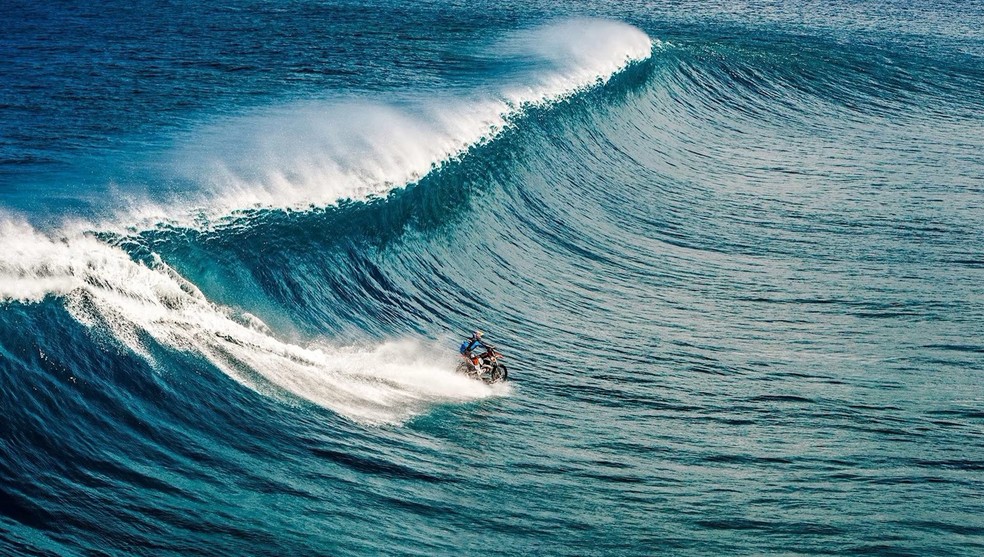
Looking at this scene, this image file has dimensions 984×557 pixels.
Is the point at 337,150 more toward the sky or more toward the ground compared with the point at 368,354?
more toward the sky

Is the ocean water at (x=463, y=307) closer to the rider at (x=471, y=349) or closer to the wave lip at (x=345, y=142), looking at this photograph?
the wave lip at (x=345, y=142)

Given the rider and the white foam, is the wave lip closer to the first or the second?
the white foam

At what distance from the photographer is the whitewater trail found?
47.2ft

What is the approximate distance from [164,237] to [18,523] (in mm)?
7627

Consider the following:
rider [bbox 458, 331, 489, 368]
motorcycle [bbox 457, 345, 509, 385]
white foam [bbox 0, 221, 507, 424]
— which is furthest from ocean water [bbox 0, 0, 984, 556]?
rider [bbox 458, 331, 489, 368]

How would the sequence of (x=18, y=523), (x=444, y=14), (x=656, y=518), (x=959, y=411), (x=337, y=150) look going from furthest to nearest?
(x=444, y=14) → (x=337, y=150) → (x=959, y=411) → (x=656, y=518) → (x=18, y=523)

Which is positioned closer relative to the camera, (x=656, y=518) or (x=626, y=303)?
(x=656, y=518)

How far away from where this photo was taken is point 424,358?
17.5m

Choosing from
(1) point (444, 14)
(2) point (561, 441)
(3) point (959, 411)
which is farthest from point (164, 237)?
(1) point (444, 14)

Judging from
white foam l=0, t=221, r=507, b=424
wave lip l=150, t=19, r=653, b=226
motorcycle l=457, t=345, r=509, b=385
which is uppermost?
wave lip l=150, t=19, r=653, b=226

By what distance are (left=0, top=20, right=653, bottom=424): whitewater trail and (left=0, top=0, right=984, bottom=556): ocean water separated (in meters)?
0.08

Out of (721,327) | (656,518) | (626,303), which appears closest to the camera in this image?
(656,518)

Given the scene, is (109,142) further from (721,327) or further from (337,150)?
(721,327)

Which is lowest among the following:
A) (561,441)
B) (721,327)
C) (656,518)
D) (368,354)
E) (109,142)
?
(656,518)
